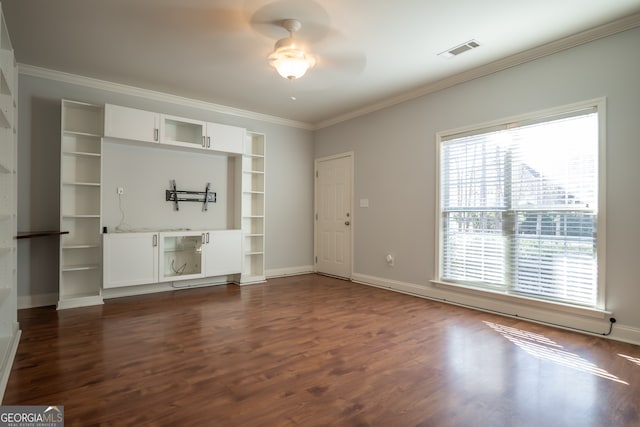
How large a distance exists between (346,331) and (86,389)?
6.70 feet

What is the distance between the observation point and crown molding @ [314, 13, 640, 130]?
9.82ft

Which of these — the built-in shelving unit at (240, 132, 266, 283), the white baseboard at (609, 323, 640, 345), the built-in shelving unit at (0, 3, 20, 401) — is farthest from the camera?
the built-in shelving unit at (240, 132, 266, 283)

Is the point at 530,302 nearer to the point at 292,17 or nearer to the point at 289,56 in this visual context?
the point at 289,56

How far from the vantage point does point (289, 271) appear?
20.4 ft

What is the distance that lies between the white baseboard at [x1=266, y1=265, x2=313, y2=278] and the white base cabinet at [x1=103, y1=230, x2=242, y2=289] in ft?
2.75

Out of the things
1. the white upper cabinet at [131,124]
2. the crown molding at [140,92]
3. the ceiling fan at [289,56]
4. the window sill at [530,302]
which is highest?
the crown molding at [140,92]

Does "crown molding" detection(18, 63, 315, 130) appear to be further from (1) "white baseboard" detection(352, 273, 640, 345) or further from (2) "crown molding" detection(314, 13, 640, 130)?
Answer: (1) "white baseboard" detection(352, 273, 640, 345)

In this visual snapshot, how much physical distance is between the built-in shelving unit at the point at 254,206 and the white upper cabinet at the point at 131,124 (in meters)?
1.41

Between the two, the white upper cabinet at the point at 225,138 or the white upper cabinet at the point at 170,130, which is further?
the white upper cabinet at the point at 225,138

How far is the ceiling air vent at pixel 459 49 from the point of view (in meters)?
3.38

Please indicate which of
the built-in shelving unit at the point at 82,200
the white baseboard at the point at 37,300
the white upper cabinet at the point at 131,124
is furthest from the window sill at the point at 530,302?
the white baseboard at the point at 37,300

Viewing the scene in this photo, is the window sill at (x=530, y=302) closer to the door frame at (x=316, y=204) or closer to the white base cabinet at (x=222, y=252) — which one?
the door frame at (x=316, y=204)

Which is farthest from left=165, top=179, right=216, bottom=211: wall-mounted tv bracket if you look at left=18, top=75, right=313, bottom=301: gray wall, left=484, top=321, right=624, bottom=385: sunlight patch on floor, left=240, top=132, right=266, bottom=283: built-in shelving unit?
left=484, top=321, right=624, bottom=385: sunlight patch on floor

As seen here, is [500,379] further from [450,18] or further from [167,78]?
[167,78]
